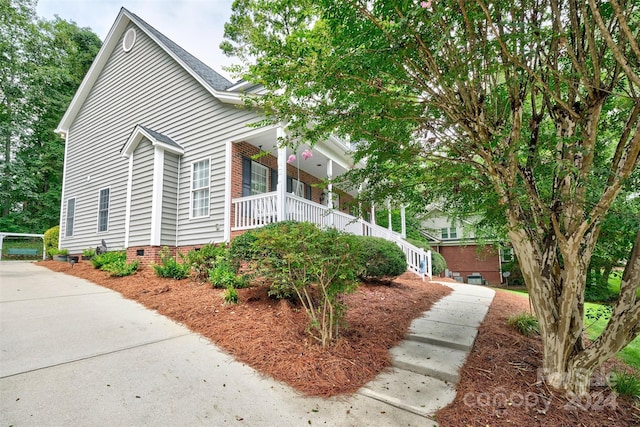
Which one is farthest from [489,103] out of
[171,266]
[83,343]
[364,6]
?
[171,266]

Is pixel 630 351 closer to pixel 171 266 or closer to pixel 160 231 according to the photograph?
pixel 171 266

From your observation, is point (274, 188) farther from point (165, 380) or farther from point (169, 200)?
point (165, 380)

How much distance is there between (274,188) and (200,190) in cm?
238

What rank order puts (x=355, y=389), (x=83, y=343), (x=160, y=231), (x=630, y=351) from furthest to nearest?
(x=160, y=231)
(x=630, y=351)
(x=83, y=343)
(x=355, y=389)

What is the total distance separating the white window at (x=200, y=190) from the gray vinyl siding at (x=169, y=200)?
653 millimetres

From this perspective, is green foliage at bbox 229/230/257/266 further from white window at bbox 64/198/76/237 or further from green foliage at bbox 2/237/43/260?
green foliage at bbox 2/237/43/260

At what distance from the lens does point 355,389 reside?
9.43 ft

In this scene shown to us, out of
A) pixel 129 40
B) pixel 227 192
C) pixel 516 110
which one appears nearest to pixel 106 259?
pixel 227 192

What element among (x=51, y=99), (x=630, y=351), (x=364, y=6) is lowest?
(x=630, y=351)

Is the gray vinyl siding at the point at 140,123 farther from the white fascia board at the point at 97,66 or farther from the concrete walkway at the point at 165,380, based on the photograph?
the concrete walkway at the point at 165,380

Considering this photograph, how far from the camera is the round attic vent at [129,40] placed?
11.2 m

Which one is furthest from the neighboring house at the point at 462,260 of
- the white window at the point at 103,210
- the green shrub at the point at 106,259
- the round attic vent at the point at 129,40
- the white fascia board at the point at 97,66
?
the white fascia board at the point at 97,66

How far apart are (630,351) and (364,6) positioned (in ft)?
17.1

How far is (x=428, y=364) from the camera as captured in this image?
3.33m
